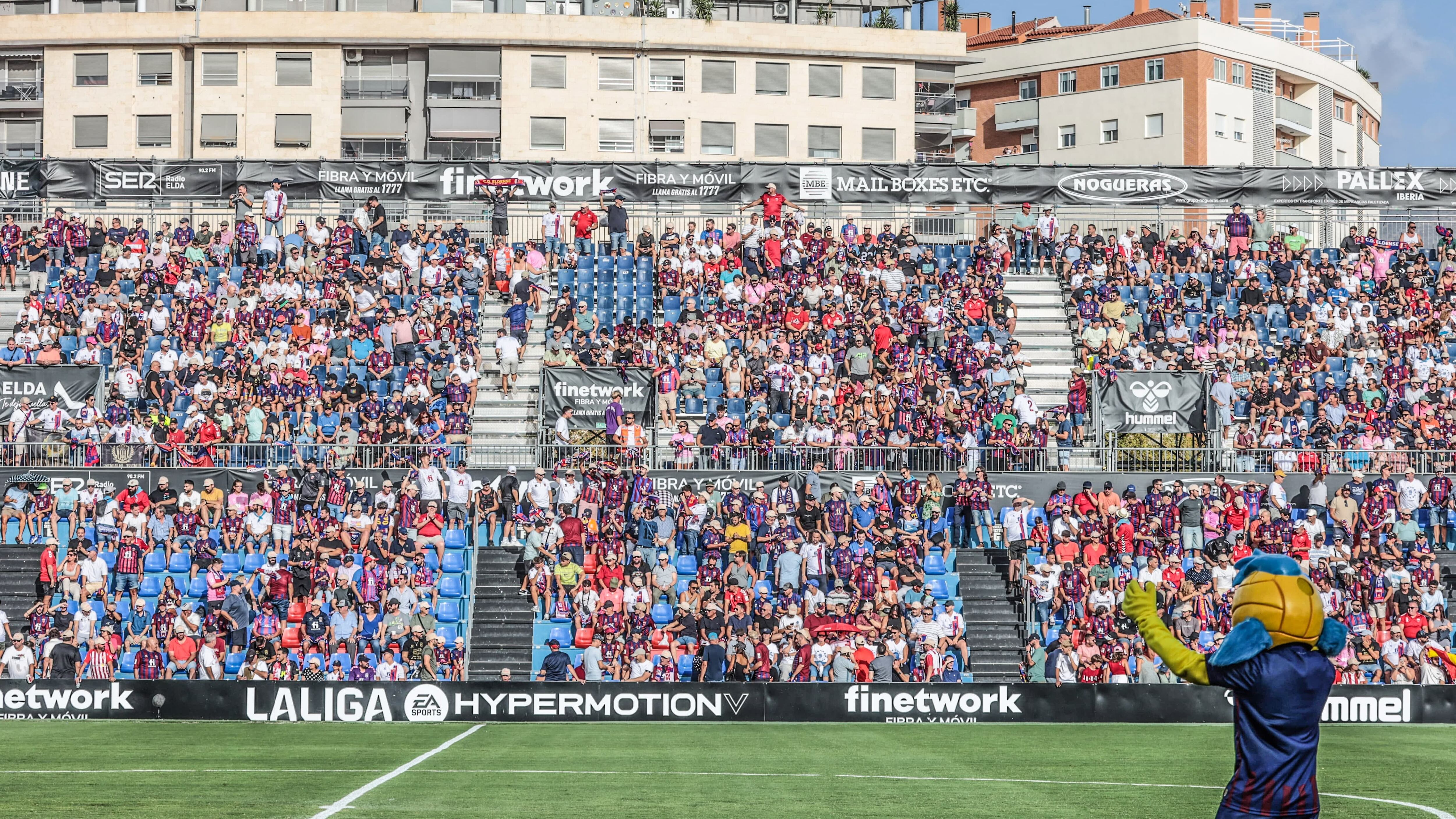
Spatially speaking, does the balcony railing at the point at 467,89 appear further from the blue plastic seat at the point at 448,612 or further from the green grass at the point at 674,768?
the green grass at the point at 674,768

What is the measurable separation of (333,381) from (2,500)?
22.1 feet

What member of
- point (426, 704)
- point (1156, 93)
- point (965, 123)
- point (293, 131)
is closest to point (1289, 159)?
point (1156, 93)

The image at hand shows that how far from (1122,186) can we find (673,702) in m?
21.9

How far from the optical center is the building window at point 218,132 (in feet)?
213

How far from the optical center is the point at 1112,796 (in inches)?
606

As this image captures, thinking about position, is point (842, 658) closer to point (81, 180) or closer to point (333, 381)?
point (333, 381)

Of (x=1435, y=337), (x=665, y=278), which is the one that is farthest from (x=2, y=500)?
(x=1435, y=337)

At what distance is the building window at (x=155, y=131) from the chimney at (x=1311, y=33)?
55.8 meters

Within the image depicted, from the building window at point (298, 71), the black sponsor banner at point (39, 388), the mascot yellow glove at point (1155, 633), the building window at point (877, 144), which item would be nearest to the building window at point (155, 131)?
the building window at point (298, 71)

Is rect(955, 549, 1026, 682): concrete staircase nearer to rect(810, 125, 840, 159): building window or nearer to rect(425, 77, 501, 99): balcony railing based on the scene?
rect(810, 125, 840, 159): building window

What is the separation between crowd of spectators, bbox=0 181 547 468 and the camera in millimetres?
31844

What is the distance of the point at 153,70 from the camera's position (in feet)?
215

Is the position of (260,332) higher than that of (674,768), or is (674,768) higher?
(260,332)

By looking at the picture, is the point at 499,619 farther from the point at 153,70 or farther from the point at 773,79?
the point at 153,70
